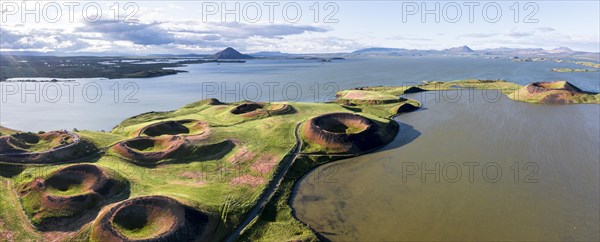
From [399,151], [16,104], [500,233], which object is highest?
[16,104]

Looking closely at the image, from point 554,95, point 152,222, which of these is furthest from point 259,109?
point 554,95

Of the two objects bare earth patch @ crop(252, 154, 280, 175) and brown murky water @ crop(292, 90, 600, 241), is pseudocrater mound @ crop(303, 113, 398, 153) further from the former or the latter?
bare earth patch @ crop(252, 154, 280, 175)

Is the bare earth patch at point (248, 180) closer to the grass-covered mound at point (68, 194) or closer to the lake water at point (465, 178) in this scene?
the lake water at point (465, 178)

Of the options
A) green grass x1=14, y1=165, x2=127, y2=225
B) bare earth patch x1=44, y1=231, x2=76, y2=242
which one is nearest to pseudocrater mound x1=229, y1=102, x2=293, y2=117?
green grass x1=14, y1=165, x2=127, y2=225

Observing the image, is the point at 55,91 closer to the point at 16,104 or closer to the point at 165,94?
the point at 16,104

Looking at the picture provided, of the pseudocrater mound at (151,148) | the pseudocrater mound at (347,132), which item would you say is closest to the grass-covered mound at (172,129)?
the pseudocrater mound at (151,148)

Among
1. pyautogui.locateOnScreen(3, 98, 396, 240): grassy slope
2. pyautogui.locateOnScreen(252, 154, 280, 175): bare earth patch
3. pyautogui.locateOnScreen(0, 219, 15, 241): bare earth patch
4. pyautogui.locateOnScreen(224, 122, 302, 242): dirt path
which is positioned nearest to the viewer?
pyautogui.locateOnScreen(0, 219, 15, 241): bare earth patch

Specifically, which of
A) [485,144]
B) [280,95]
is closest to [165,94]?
[280,95]
